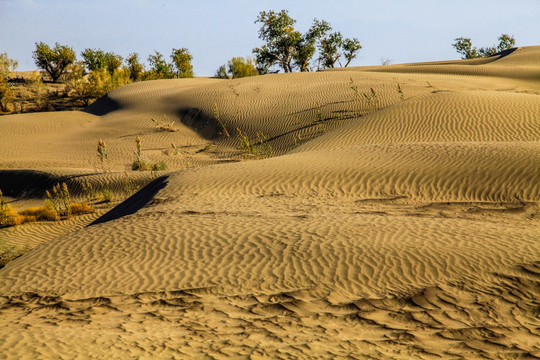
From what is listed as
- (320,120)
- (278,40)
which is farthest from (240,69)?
(320,120)

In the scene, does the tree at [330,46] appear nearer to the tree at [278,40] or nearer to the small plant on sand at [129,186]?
the tree at [278,40]

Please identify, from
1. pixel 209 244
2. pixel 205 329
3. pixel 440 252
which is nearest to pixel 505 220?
pixel 440 252

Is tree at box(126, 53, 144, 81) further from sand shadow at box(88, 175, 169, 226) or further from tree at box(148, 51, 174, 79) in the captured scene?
sand shadow at box(88, 175, 169, 226)

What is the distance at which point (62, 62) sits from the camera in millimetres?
42969

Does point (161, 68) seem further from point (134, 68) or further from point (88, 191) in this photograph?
point (88, 191)

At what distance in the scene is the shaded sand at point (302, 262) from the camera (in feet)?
14.1

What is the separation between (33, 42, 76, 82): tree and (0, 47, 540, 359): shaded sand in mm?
30988

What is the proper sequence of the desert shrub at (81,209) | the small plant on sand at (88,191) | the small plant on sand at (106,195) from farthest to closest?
the small plant on sand at (88,191) < the small plant on sand at (106,195) < the desert shrub at (81,209)

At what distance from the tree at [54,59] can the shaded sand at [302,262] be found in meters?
31.0

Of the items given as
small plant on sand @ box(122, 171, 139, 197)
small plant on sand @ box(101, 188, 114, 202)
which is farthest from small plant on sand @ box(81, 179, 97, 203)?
small plant on sand @ box(122, 171, 139, 197)

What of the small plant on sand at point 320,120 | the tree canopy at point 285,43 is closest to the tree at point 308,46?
the tree canopy at point 285,43

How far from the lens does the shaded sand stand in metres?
4.31

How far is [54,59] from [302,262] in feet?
140

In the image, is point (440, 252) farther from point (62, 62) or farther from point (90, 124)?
point (62, 62)
